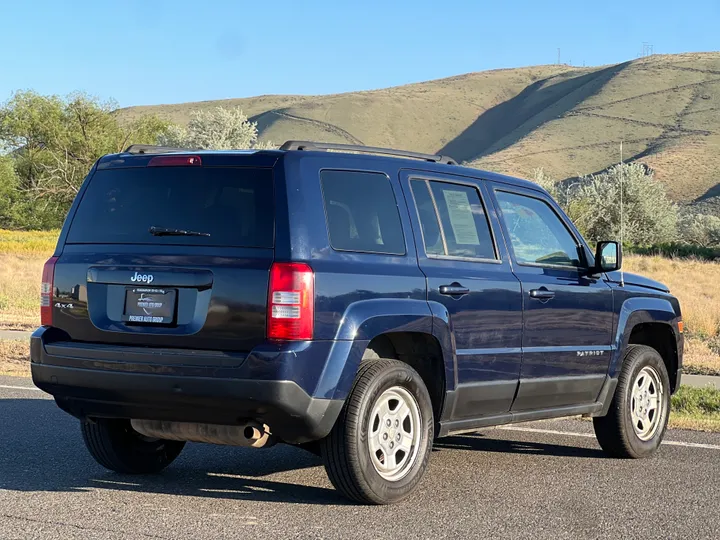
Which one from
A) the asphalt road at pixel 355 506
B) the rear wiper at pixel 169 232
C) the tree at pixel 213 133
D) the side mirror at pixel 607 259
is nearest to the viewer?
the asphalt road at pixel 355 506

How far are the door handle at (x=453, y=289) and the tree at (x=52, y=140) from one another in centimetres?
5967

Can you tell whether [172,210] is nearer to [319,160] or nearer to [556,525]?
[319,160]

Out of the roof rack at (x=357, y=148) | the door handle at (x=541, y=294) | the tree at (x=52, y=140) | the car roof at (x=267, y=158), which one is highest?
the tree at (x=52, y=140)

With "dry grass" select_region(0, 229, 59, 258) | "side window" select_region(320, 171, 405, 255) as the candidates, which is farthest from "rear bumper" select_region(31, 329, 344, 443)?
"dry grass" select_region(0, 229, 59, 258)

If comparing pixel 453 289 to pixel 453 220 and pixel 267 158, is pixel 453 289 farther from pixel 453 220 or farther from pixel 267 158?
pixel 267 158

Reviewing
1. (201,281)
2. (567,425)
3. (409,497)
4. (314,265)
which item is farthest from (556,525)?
(567,425)

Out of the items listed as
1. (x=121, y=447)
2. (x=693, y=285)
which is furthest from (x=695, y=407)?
(x=693, y=285)

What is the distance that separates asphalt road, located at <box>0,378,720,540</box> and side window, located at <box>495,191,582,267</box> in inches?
56.6

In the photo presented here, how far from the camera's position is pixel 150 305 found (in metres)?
6.10

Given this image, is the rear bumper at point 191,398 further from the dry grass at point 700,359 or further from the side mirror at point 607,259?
the dry grass at point 700,359

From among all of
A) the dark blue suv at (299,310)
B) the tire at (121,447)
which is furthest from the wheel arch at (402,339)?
the tire at (121,447)

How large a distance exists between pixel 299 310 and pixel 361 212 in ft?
2.97

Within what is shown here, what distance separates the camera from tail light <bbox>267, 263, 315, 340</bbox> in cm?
577

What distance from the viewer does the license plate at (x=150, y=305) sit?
6.05 meters
